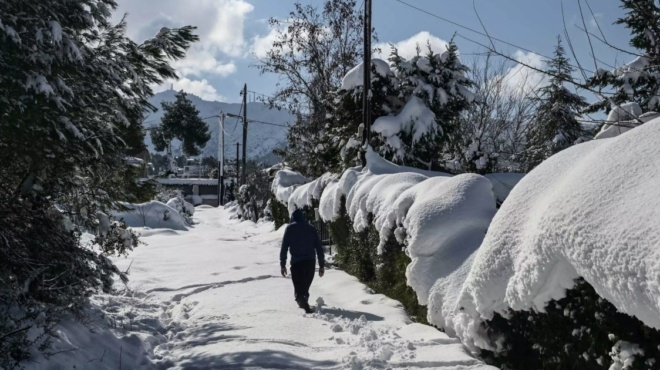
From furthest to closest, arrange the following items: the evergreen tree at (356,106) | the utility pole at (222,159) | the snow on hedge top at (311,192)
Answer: the utility pole at (222,159)
the evergreen tree at (356,106)
the snow on hedge top at (311,192)

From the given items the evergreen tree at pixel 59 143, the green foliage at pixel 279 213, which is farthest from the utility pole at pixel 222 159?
the evergreen tree at pixel 59 143

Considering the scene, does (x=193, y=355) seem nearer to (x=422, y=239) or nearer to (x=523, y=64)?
(x=422, y=239)

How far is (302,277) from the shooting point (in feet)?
26.5

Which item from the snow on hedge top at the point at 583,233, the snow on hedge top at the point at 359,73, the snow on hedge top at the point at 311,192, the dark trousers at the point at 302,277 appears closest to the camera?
the snow on hedge top at the point at 583,233

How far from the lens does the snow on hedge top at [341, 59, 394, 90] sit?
613 inches

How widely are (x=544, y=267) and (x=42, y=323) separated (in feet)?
13.5

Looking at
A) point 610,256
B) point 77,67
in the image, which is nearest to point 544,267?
point 610,256

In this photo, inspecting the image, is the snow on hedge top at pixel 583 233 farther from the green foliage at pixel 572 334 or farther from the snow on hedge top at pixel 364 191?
the snow on hedge top at pixel 364 191

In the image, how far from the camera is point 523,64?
3191 millimetres

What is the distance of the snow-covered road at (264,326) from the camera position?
5.25 m

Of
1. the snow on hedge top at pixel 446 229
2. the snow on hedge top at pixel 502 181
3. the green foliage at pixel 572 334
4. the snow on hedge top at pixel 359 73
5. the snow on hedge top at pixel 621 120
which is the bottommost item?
the green foliage at pixel 572 334

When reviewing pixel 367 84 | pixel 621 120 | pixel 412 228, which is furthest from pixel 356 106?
pixel 621 120

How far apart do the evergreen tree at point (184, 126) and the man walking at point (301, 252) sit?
176 feet

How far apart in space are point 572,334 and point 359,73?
12.6 meters
